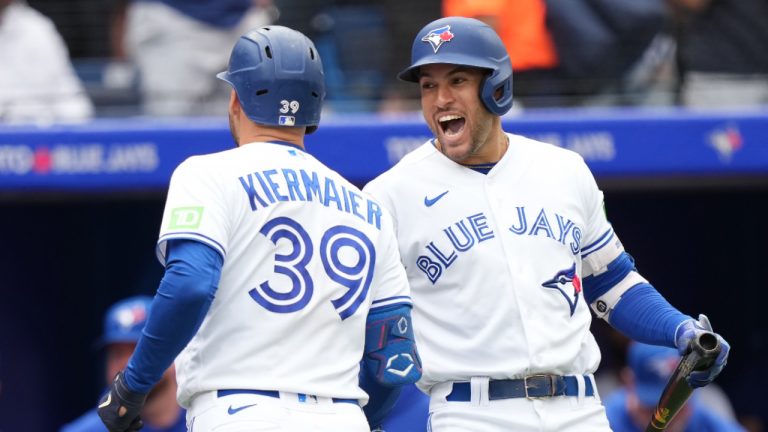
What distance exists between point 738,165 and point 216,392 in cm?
344

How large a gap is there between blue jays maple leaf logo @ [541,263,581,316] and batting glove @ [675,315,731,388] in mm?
283

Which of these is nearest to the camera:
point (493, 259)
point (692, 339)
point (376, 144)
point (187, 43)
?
point (692, 339)

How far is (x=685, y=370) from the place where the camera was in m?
3.91

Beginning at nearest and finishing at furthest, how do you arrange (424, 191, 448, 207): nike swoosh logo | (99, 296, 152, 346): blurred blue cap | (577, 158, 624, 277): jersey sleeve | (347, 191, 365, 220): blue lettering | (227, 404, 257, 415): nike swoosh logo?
(227, 404, 257, 415): nike swoosh logo, (347, 191, 365, 220): blue lettering, (424, 191, 448, 207): nike swoosh logo, (577, 158, 624, 277): jersey sleeve, (99, 296, 152, 346): blurred blue cap

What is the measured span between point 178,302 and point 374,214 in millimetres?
633

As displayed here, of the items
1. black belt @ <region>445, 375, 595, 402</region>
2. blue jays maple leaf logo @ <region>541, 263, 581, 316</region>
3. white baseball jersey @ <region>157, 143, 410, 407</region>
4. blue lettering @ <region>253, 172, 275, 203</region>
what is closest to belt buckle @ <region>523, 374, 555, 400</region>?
black belt @ <region>445, 375, 595, 402</region>

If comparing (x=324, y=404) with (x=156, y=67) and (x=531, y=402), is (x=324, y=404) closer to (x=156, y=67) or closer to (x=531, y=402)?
(x=531, y=402)

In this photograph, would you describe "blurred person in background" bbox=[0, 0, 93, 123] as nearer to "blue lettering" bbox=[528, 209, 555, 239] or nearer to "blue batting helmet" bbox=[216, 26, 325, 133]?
"blue batting helmet" bbox=[216, 26, 325, 133]

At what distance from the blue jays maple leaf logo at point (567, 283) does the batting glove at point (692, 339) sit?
283 millimetres

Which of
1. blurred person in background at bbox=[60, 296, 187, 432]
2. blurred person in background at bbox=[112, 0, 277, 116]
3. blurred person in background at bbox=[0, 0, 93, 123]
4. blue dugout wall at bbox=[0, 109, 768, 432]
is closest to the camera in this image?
blurred person in background at bbox=[60, 296, 187, 432]

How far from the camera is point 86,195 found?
7.34m

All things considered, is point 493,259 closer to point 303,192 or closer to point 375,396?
point 375,396

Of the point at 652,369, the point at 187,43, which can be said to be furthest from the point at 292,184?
the point at 187,43

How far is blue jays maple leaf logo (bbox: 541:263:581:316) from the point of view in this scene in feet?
13.2
